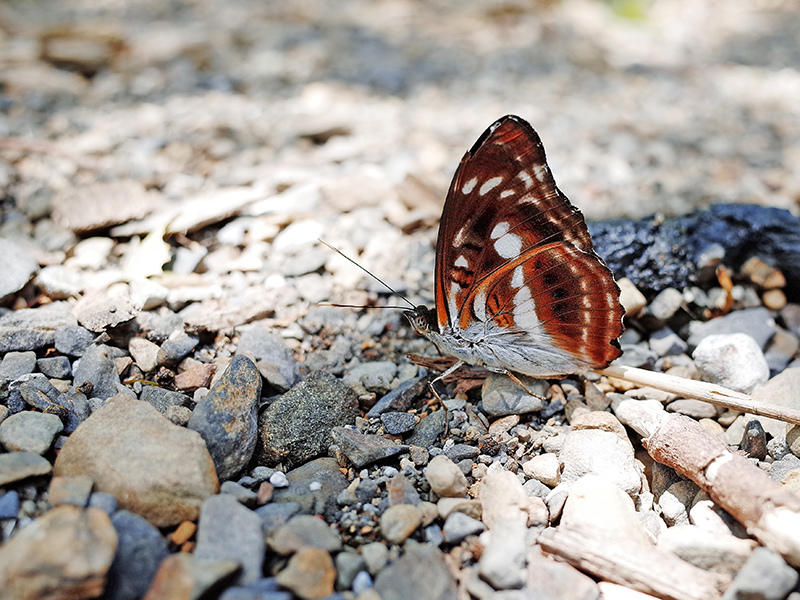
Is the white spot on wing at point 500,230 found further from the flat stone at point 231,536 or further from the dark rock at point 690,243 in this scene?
the flat stone at point 231,536

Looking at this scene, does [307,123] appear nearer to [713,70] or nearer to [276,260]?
[276,260]

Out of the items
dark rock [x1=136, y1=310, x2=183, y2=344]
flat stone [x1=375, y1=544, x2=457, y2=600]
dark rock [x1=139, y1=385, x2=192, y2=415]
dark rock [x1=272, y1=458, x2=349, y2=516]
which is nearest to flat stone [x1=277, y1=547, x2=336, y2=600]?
flat stone [x1=375, y1=544, x2=457, y2=600]

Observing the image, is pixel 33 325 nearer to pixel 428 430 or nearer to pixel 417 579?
pixel 428 430

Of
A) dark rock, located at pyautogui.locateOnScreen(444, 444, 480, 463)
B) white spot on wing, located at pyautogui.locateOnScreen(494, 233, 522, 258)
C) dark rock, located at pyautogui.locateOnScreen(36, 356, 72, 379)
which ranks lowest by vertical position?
dark rock, located at pyautogui.locateOnScreen(444, 444, 480, 463)

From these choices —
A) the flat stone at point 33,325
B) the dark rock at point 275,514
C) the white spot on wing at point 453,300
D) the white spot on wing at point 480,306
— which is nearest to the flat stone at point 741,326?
the white spot on wing at point 480,306

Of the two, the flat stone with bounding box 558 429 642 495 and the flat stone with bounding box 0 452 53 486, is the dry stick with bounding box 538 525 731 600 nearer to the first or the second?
the flat stone with bounding box 558 429 642 495

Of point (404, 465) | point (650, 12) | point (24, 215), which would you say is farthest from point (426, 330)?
point (650, 12)

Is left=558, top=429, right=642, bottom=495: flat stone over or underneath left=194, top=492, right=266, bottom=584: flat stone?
underneath
